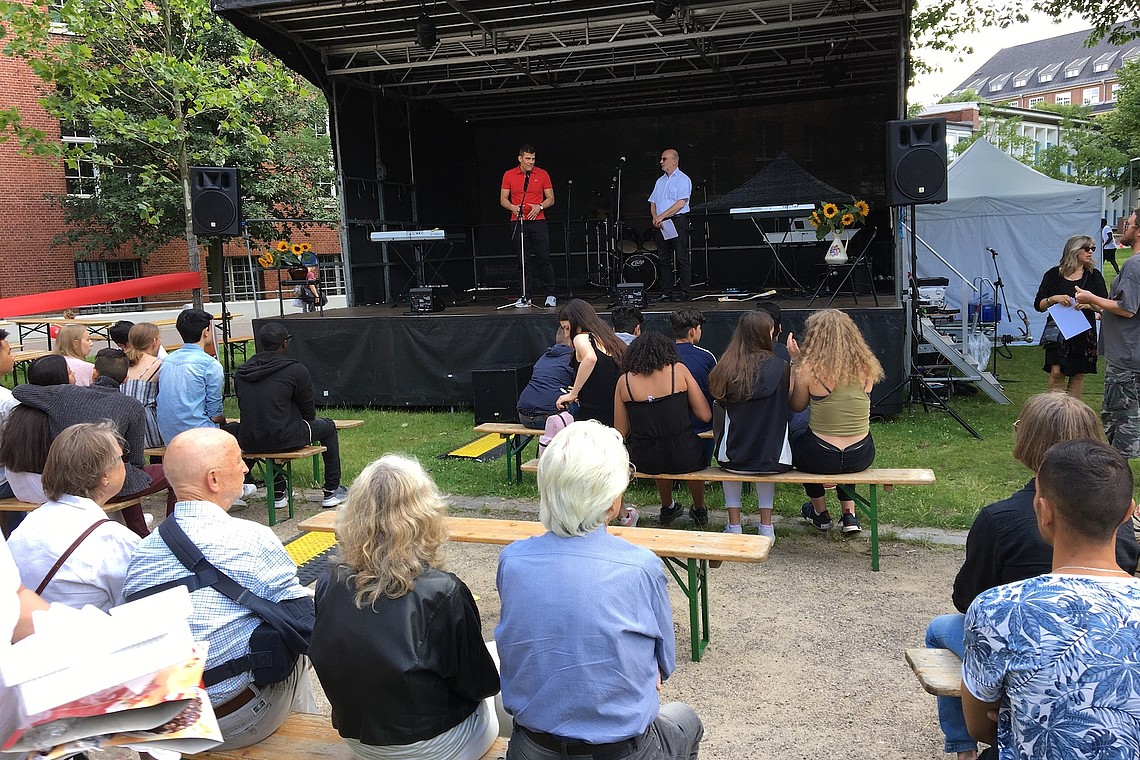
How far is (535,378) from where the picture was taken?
20.0 ft

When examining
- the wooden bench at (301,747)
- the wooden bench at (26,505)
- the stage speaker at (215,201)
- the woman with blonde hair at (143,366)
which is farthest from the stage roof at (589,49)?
the wooden bench at (301,747)

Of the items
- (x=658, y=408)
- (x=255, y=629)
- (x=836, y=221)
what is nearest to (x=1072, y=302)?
(x=836, y=221)

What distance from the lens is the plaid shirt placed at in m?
2.40

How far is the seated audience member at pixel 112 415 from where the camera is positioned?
13.8ft

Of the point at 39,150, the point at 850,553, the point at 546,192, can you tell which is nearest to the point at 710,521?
the point at 850,553

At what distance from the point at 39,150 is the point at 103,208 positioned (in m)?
7.71

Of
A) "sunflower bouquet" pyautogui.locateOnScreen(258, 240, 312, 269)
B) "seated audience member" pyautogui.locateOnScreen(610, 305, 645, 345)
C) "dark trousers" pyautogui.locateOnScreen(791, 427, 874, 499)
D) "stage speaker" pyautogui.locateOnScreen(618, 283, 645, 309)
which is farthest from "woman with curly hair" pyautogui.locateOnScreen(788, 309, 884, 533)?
"sunflower bouquet" pyautogui.locateOnScreen(258, 240, 312, 269)

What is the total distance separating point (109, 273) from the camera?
22.2 meters

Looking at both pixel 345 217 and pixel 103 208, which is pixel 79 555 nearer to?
pixel 345 217

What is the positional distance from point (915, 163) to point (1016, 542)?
231 inches

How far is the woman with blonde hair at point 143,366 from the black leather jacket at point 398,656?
4.21 m

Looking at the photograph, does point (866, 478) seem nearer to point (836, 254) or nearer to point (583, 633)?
point (583, 633)

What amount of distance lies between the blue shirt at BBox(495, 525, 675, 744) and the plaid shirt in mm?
769

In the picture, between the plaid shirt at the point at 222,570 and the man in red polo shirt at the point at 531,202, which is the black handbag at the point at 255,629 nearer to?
the plaid shirt at the point at 222,570
